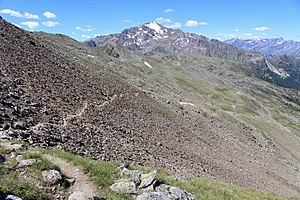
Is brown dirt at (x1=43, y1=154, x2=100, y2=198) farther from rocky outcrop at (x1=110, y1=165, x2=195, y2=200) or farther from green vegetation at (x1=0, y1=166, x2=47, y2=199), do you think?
green vegetation at (x1=0, y1=166, x2=47, y2=199)

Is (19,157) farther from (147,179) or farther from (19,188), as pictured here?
(147,179)

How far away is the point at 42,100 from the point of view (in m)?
33.8

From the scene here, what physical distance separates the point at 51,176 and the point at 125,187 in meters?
4.36

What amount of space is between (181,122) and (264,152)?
2803cm

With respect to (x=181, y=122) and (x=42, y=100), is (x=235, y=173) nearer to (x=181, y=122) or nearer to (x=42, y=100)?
(x=181, y=122)

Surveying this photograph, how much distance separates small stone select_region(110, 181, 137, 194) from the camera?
61.7ft

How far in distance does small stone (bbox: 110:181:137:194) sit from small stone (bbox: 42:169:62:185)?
10.4ft

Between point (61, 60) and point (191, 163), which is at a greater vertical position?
point (61, 60)

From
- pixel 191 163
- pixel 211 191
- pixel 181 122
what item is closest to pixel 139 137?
pixel 191 163

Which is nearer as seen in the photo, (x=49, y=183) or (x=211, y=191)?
(x=49, y=183)

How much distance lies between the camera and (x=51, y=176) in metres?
17.5

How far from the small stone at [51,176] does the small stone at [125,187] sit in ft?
10.4

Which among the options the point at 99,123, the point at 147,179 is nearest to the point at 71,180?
the point at 147,179

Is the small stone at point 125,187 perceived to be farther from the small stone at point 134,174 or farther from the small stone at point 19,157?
the small stone at point 19,157
